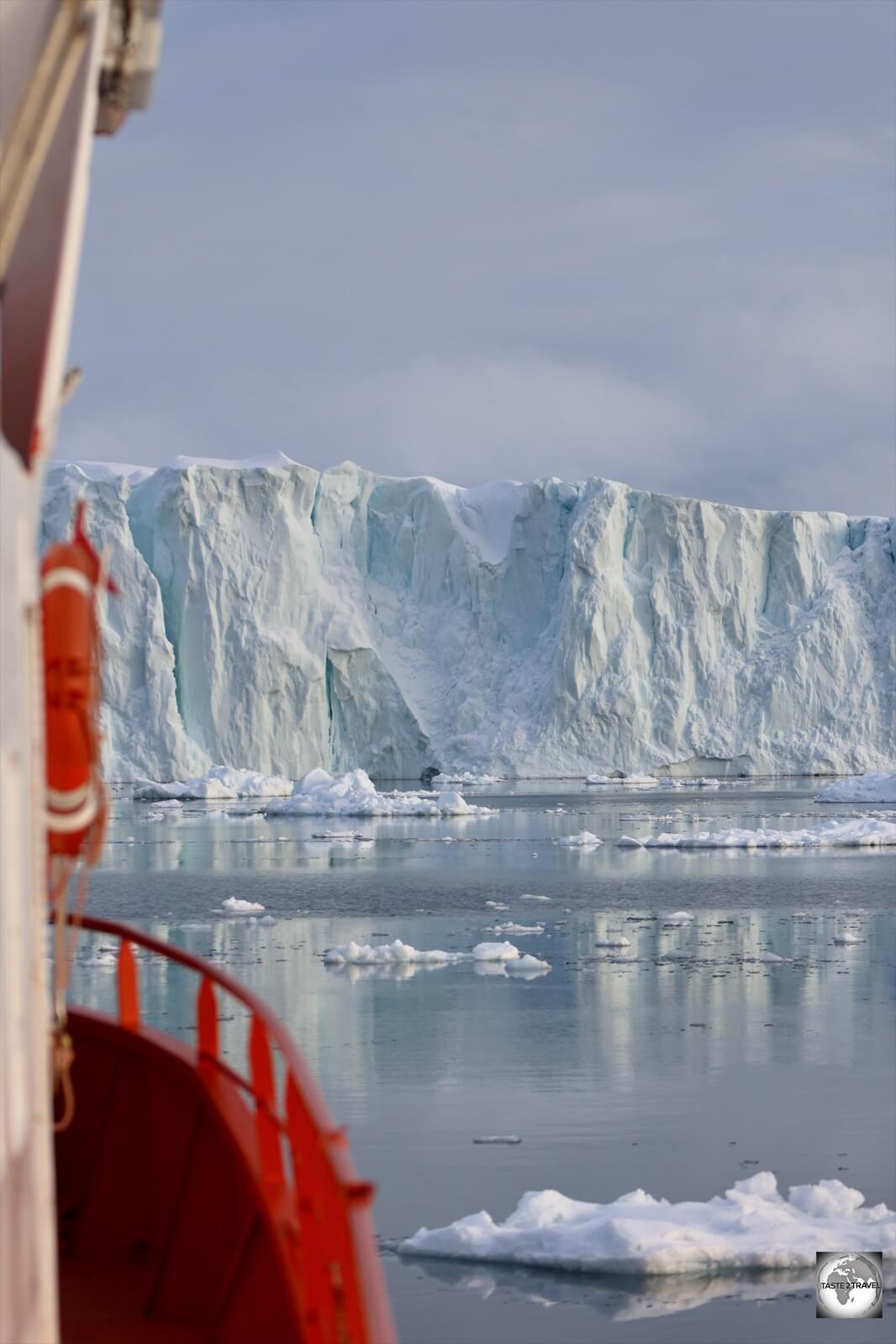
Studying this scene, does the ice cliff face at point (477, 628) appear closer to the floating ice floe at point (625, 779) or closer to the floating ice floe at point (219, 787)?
the floating ice floe at point (625, 779)

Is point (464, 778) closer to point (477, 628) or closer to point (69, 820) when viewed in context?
point (477, 628)

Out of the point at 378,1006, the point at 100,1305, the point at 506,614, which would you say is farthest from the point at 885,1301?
the point at 506,614

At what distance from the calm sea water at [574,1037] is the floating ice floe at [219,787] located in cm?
1514

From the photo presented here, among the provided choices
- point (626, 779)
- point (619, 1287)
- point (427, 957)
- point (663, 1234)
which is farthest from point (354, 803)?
point (619, 1287)

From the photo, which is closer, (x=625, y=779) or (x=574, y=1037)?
(x=574, y=1037)

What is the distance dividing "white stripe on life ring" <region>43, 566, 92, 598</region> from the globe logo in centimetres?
411

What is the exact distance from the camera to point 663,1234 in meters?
5.55

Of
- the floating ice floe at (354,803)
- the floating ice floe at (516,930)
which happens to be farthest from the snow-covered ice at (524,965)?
the floating ice floe at (354,803)

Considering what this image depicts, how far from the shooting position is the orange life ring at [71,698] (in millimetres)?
2277

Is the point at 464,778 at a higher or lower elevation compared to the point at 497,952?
higher

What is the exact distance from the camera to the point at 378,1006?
10.2 m

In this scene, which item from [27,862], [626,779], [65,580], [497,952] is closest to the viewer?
[27,862]

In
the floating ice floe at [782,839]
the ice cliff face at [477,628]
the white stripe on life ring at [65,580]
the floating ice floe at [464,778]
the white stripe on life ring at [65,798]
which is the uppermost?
the ice cliff face at [477,628]

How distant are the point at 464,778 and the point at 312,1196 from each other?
37.6 metres
